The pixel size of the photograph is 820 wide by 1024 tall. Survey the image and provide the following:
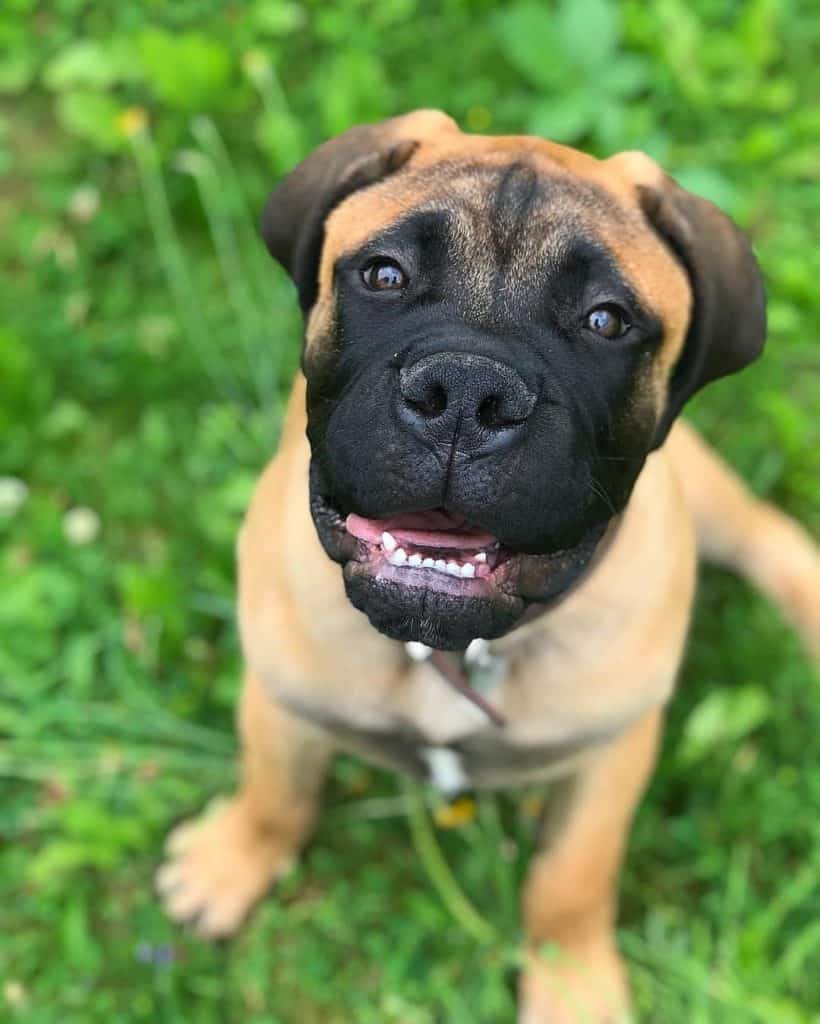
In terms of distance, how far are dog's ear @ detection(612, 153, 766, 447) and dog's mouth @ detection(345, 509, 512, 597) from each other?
1.28ft

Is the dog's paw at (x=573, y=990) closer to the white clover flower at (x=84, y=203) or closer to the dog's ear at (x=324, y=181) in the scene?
the dog's ear at (x=324, y=181)

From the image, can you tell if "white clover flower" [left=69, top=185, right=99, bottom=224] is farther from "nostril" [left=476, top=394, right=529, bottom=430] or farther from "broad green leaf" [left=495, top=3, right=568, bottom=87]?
"nostril" [left=476, top=394, right=529, bottom=430]

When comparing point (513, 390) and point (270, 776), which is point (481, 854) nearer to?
point (270, 776)

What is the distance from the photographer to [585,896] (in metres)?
2.64

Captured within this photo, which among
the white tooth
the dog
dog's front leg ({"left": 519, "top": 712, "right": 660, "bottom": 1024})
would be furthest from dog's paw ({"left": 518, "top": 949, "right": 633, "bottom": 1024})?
the white tooth

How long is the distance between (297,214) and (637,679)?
98cm

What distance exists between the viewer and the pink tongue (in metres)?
1.88

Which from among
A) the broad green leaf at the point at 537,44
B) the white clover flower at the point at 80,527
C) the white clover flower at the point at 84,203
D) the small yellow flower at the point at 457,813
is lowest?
the small yellow flower at the point at 457,813

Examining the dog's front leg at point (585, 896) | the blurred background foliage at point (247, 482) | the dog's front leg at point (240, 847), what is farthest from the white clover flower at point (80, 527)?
the dog's front leg at point (585, 896)

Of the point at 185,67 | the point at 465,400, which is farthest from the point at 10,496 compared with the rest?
the point at 465,400

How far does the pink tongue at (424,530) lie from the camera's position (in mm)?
1876

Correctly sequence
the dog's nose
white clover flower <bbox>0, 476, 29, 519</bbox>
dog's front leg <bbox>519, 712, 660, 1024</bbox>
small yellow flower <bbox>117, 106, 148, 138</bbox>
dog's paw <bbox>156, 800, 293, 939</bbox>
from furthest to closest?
small yellow flower <bbox>117, 106, 148, 138</bbox> < white clover flower <bbox>0, 476, 29, 519</bbox> < dog's paw <bbox>156, 800, 293, 939</bbox> < dog's front leg <bbox>519, 712, 660, 1024</bbox> < the dog's nose

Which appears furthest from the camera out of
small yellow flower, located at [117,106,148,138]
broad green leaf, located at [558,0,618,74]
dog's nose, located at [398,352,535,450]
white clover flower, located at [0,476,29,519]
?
broad green leaf, located at [558,0,618,74]

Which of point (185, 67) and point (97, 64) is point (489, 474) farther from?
point (97, 64)
